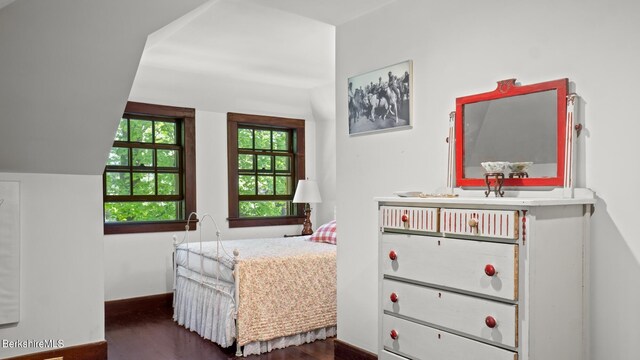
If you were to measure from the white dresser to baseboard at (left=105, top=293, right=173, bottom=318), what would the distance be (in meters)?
Result: 3.35

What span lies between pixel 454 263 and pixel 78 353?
267cm

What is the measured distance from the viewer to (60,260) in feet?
10.9

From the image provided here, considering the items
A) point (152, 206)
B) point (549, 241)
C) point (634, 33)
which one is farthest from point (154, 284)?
point (634, 33)

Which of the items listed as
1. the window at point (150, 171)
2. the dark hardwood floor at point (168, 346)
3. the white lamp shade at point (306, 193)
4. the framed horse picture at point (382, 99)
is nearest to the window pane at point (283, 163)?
the white lamp shade at point (306, 193)

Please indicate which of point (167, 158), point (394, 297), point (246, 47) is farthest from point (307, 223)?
point (394, 297)

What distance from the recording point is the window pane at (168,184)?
535 cm

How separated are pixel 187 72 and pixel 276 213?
205cm

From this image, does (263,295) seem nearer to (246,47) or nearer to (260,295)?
(260,295)

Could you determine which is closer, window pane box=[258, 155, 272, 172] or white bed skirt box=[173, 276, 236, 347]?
white bed skirt box=[173, 276, 236, 347]

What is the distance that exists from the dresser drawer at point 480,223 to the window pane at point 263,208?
3.98 meters

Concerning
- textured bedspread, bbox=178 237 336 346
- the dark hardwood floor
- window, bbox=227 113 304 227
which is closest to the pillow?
textured bedspread, bbox=178 237 336 346

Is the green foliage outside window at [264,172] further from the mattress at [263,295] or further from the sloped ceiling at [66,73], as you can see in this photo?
the sloped ceiling at [66,73]

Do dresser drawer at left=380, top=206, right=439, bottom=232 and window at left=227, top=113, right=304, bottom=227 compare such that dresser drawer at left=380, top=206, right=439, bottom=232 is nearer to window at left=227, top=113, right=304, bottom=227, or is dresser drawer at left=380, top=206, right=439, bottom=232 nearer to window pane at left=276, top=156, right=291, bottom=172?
window at left=227, top=113, right=304, bottom=227

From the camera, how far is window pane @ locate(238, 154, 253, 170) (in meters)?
5.91
